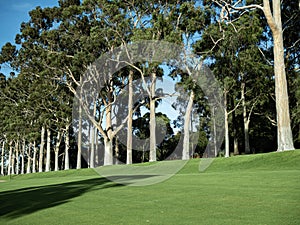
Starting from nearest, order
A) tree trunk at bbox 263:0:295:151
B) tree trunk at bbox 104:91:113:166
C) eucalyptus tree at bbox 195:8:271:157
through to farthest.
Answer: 1. tree trunk at bbox 263:0:295:151
2. eucalyptus tree at bbox 195:8:271:157
3. tree trunk at bbox 104:91:113:166

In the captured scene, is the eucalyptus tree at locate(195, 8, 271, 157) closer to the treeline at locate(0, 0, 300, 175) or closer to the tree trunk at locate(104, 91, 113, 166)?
the treeline at locate(0, 0, 300, 175)

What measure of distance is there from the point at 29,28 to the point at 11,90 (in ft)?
38.0

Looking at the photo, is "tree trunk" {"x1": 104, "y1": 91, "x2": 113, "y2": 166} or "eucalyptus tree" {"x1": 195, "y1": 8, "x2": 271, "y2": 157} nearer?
"eucalyptus tree" {"x1": 195, "y1": 8, "x2": 271, "y2": 157}

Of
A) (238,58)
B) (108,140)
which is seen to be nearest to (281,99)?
(238,58)

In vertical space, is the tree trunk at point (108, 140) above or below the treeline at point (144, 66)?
below

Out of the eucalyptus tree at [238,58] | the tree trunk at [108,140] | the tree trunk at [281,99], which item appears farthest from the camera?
the tree trunk at [108,140]

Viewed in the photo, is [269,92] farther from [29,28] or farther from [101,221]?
[101,221]

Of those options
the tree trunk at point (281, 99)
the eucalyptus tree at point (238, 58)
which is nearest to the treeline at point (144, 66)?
the eucalyptus tree at point (238, 58)

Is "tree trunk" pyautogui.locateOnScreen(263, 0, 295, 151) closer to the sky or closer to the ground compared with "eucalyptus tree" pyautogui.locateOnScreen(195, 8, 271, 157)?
closer to the ground

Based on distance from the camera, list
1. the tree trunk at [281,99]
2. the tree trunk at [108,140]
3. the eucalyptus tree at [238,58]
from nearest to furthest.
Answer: the tree trunk at [281,99] → the eucalyptus tree at [238,58] → the tree trunk at [108,140]

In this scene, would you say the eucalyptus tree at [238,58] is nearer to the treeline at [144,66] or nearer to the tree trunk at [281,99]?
the treeline at [144,66]

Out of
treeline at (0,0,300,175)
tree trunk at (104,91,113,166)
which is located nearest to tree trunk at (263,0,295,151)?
treeline at (0,0,300,175)

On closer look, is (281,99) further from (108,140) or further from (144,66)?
(108,140)

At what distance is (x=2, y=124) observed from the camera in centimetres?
5134
